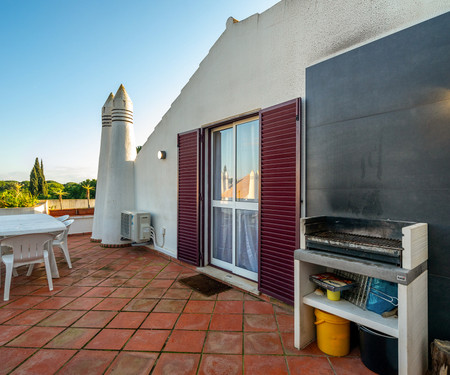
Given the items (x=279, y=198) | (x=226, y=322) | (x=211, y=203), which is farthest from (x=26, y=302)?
(x=279, y=198)

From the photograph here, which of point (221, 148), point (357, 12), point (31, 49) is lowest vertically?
point (221, 148)

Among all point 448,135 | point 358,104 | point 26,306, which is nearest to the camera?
point 448,135

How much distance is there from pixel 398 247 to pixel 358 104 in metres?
1.36

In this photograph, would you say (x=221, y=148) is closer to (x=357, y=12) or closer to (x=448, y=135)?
(x=357, y=12)

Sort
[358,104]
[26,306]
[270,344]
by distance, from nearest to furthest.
A: [270,344] < [358,104] < [26,306]

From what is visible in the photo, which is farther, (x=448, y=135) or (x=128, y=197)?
(x=128, y=197)

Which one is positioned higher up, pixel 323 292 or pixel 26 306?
pixel 323 292

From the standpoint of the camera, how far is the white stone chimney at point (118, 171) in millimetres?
5711

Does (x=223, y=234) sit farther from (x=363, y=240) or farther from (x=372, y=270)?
(x=372, y=270)

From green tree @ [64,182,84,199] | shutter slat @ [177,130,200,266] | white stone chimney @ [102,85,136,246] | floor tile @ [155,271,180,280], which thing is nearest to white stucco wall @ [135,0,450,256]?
shutter slat @ [177,130,200,266]

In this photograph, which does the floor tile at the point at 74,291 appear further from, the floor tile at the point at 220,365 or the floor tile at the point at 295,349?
the floor tile at the point at 295,349

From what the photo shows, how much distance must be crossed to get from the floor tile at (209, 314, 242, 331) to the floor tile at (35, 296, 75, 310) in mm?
1911

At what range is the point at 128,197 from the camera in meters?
5.94

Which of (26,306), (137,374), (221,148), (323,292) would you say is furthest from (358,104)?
(26,306)
